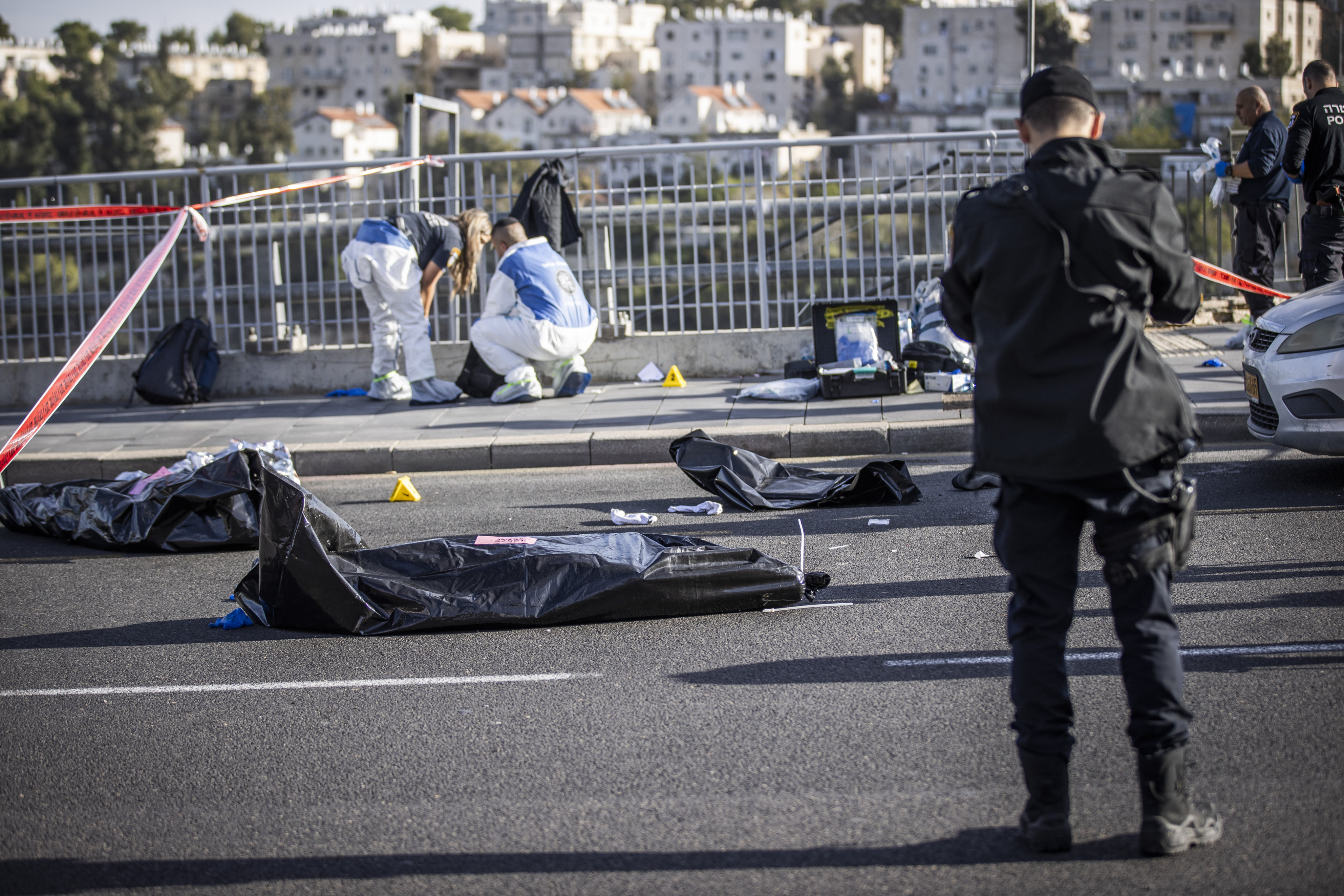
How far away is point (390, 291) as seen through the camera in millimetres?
10617

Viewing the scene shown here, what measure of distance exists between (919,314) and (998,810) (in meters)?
8.11

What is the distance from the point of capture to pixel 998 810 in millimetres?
3414

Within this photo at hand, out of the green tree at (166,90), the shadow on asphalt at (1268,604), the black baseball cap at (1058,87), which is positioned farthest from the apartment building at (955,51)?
the black baseball cap at (1058,87)

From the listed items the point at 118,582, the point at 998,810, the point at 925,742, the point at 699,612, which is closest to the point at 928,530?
the point at 699,612

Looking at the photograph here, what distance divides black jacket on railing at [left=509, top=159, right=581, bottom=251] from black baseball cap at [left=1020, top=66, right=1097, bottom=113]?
835 centimetres

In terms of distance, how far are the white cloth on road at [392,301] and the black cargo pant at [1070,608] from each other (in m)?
8.24

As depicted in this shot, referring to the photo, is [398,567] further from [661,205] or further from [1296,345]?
[661,205]

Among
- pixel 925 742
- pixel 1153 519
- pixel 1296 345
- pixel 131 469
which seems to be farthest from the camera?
pixel 131 469

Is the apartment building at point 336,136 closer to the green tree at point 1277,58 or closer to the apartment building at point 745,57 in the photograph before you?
the apartment building at point 745,57

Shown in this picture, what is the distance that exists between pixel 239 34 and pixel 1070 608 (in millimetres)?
202355

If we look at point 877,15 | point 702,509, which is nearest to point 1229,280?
point 702,509

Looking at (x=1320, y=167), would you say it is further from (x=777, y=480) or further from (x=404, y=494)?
(x=404, y=494)

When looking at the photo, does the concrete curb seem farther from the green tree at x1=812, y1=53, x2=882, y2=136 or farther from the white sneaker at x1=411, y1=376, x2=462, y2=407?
the green tree at x1=812, y1=53, x2=882, y2=136

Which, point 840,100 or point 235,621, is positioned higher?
point 840,100
